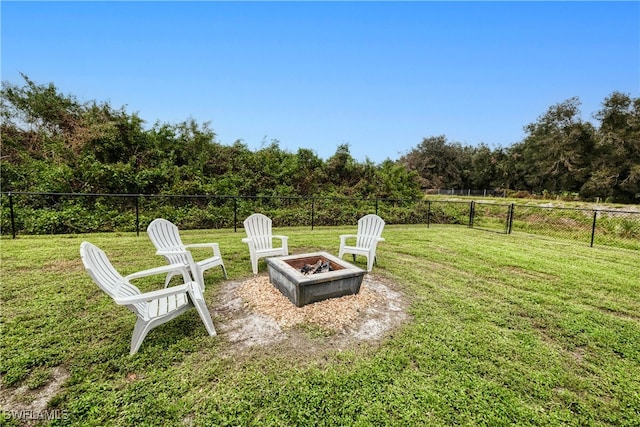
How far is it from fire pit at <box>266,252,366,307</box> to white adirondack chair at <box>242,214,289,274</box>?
688mm

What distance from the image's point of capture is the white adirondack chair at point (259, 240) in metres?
4.00

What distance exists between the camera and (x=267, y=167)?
33.1ft

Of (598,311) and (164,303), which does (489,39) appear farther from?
(164,303)

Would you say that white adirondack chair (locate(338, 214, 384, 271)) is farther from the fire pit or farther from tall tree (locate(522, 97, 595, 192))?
tall tree (locate(522, 97, 595, 192))

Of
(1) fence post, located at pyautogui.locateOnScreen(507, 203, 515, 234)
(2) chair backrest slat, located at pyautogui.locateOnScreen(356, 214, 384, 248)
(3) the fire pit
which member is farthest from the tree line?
(3) the fire pit

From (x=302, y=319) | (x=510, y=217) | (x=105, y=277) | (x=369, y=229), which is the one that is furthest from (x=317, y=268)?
(x=510, y=217)

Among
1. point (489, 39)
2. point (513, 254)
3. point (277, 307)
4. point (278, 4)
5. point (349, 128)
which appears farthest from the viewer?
point (349, 128)

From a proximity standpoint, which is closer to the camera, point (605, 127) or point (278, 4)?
point (278, 4)

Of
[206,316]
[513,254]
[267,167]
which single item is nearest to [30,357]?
[206,316]

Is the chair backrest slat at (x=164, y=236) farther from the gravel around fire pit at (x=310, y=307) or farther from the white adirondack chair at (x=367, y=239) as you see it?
the white adirondack chair at (x=367, y=239)

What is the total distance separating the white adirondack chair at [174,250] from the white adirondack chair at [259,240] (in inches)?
18.0

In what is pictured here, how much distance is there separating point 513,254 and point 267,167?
7.79m

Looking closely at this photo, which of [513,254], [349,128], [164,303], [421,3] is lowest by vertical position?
[513,254]

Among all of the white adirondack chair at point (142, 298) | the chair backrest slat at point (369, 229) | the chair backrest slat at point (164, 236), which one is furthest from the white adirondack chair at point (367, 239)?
the white adirondack chair at point (142, 298)
